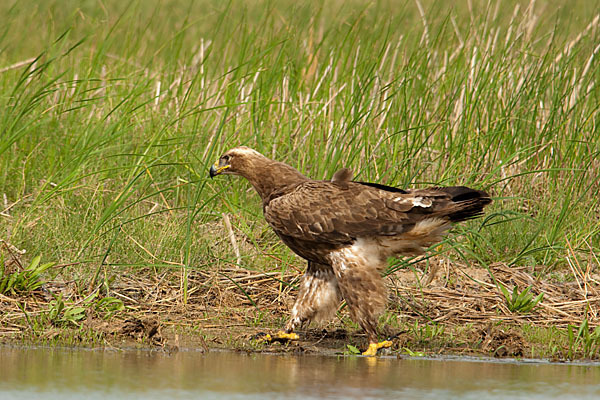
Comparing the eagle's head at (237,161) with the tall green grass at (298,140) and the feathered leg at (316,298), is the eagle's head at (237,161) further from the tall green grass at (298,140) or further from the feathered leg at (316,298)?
the feathered leg at (316,298)

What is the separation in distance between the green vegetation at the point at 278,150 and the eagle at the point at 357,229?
1.53 feet

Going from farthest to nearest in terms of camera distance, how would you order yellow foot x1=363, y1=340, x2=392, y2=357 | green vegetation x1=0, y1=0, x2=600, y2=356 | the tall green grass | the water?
the tall green grass, green vegetation x1=0, y1=0, x2=600, y2=356, yellow foot x1=363, y1=340, x2=392, y2=357, the water

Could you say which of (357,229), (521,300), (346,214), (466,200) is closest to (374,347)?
(357,229)

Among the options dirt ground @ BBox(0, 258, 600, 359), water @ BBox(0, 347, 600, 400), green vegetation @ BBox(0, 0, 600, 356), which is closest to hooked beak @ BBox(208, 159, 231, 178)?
green vegetation @ BBox(0, 0, 600, 356)

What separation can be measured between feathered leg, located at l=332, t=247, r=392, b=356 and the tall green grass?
3.49 ft

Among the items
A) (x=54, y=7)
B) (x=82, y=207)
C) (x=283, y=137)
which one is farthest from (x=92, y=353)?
(x=54, y=7)

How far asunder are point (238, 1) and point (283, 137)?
3778 millimetres

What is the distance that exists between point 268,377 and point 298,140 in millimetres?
4194

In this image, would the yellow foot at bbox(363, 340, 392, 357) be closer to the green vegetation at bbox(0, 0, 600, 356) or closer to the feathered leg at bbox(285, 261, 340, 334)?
the feathered leg at bbox(285, 261, 340, 334)

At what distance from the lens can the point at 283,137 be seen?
883 cm

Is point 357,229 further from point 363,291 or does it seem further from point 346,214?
point 363,291

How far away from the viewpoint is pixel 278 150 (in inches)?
344

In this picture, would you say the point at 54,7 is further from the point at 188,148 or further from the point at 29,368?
the point at 29,368

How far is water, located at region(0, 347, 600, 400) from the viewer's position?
4312mm
